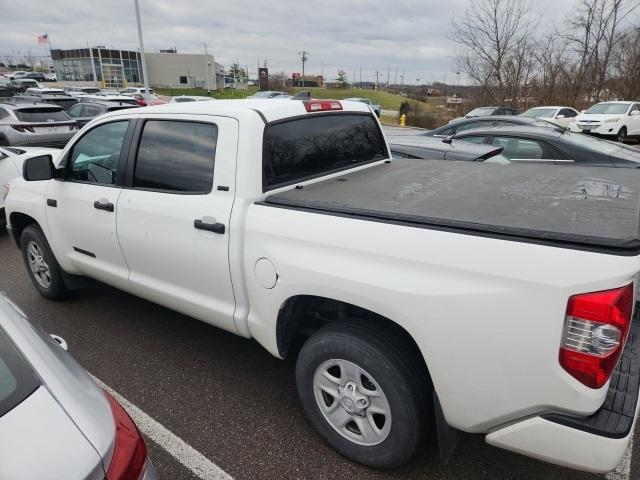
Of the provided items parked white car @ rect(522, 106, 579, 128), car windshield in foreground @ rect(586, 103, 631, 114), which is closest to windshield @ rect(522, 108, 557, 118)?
parked white car @ rect(522, 106, 579, 128)

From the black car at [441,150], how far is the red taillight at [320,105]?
108 inches

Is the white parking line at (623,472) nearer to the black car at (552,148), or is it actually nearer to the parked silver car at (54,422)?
the parked silver car at (54,422)

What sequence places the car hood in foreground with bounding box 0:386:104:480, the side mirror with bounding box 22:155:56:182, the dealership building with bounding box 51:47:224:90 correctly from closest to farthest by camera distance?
1. the car hood in foreground with bounding box 0:386:104:480
2. the side mirror with bounding box 22:155:56:182
3. the dealership building with bounding box 51:47:224:90

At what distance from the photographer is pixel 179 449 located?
257 centimetres

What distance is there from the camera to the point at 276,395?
305 centimetres

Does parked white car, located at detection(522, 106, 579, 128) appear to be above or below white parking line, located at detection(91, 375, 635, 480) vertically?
above

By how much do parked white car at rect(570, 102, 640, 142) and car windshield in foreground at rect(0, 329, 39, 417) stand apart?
18876 millimetres

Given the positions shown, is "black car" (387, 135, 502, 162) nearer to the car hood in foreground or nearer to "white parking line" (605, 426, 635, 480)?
"white parking line" (605, 426, 635, 480)

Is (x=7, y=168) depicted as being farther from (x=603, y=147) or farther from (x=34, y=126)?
(x=603, y=147)

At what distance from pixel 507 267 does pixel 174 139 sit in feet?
7.45

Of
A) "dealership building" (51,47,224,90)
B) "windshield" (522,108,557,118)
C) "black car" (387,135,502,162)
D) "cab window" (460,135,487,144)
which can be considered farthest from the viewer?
"dealership building" (51,47,224,90)

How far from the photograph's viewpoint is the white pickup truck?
168 cm

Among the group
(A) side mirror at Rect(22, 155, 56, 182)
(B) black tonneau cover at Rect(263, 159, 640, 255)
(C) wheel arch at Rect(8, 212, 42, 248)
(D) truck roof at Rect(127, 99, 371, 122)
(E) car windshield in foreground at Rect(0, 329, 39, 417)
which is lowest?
(C) wheel arch at Rect(8, 212, 42, 248)

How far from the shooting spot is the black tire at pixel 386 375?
212cm
